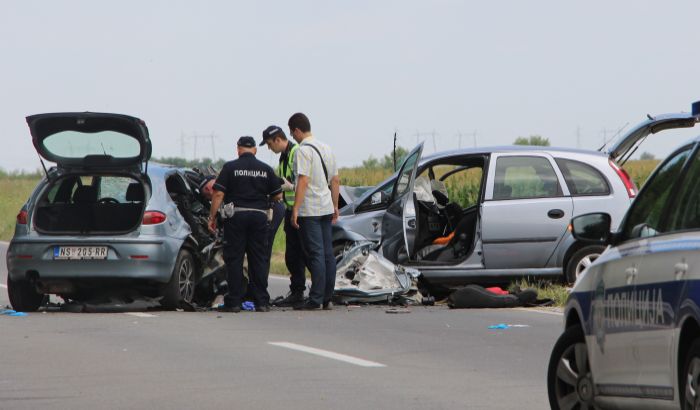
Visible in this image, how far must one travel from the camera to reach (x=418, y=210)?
58.2 feet

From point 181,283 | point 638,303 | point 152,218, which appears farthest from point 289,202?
point 638,303

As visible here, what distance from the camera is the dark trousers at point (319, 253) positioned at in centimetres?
1628

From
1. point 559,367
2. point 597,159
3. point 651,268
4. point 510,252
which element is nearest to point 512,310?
point 510,252

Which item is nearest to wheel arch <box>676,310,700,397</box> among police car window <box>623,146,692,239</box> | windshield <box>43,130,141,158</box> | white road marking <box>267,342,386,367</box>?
police car window <box>623,146,692,239</box>

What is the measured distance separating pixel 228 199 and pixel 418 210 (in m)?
2.47

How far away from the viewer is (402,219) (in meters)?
17.2

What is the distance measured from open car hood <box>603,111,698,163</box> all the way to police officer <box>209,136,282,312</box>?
4.04 meters

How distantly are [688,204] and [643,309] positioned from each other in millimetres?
492

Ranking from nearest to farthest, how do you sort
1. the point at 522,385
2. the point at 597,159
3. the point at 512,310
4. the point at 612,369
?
1. the point at 612,369
2. the point at 522,385
3. the point at 512,310
4. the point at 597,159

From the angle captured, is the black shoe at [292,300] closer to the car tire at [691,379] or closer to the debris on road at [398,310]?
the debris on road at [398,310]

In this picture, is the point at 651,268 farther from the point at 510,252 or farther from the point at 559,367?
the point at 510,252

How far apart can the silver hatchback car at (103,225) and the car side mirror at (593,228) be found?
8808 mm

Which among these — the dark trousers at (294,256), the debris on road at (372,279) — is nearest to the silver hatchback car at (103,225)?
the dark trousers at (294,256)

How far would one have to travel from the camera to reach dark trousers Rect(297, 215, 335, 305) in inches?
641
